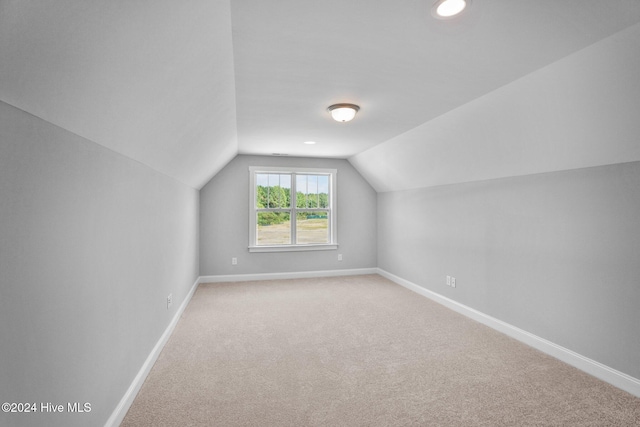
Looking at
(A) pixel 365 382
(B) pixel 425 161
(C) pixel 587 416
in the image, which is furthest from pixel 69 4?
(B) pixel 425 161

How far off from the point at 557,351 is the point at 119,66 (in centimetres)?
371

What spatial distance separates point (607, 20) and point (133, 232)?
9.87 ft

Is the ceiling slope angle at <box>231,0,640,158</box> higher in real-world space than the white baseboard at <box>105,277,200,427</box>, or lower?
higher

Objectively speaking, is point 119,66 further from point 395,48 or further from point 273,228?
point 273,228

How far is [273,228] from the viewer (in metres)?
5.94

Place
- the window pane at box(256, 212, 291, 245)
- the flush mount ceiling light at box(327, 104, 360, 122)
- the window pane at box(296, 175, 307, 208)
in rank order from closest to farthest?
1. the flush mount ceiling light at box(327, 104, 360, 122)
2. the window pane at box(256, 212, 291, 245)
3. the window pane at box(296, 175, 307, 208)

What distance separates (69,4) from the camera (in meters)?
0.91

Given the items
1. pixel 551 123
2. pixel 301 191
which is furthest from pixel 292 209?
pixel 551 123

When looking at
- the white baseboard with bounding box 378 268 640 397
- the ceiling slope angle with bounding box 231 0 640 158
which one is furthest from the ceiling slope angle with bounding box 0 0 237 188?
the white baseboard with bounding box 378 268 640 397

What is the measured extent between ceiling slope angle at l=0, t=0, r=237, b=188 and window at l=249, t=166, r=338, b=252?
3.38 meters

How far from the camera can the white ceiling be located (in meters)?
1.03

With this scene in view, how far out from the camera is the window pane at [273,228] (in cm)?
588

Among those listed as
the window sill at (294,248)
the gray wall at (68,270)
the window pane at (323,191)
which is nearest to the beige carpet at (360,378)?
the gray wall at (68,270)

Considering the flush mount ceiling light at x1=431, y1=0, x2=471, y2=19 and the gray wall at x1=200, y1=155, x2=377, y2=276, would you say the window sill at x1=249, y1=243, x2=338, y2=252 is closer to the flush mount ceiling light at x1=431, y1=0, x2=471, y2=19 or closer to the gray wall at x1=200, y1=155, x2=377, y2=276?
the gray wall at x1=200, y1=155, x2=377, y2=276
